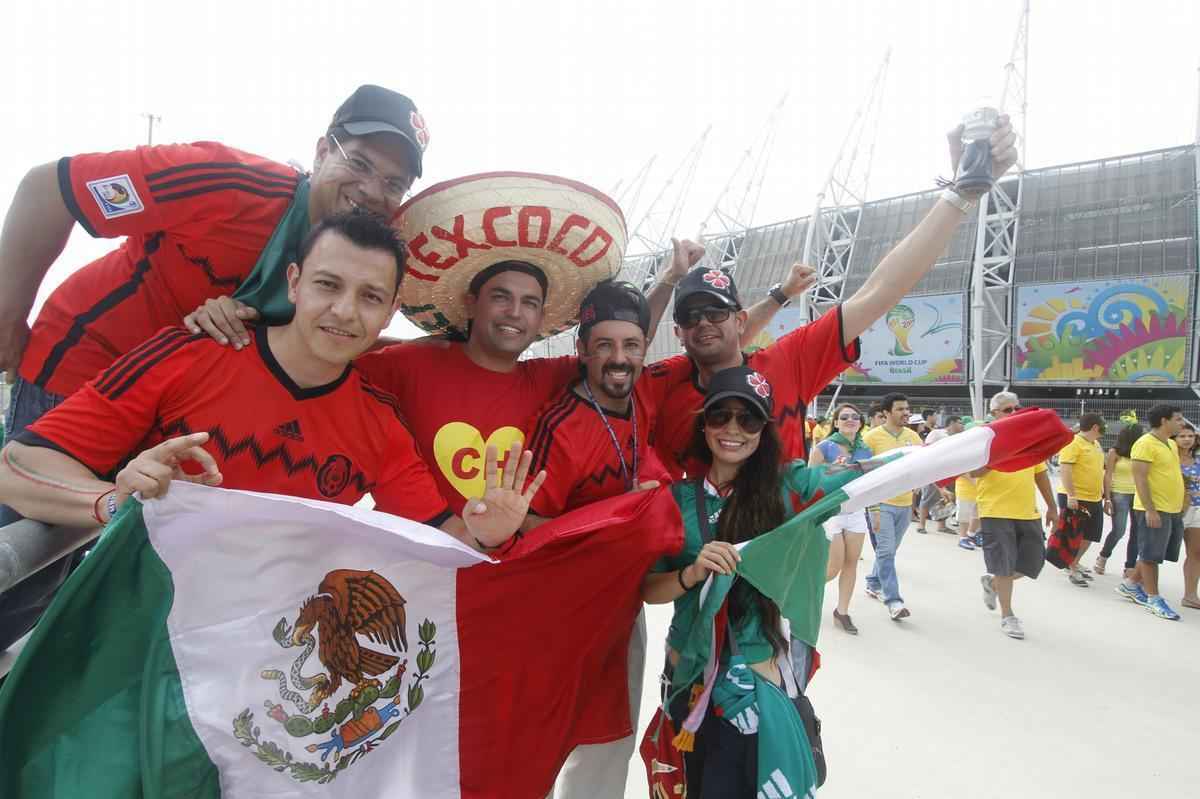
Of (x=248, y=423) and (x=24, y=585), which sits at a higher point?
(x=248, y=423)

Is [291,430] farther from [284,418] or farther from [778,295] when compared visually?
[778,295]

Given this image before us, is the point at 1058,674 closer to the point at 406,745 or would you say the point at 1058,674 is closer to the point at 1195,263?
the point at 406,745

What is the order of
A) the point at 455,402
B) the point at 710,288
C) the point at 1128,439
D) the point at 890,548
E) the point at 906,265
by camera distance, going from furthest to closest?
1. the point at 1128,439
2. the point at 890,548
3. the point at 906,265
4. the point at 710,288
5. the point at 455,402

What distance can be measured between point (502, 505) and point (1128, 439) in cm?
818

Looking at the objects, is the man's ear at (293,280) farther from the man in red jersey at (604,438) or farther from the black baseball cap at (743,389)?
the black baseball cap at (743,389)

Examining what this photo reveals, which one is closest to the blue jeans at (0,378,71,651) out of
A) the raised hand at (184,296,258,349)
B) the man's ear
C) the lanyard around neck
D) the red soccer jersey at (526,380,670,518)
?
the raised hand at (184,296,258,349)

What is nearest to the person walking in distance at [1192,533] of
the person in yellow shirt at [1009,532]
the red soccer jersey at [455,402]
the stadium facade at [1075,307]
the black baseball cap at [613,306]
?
the person in yellow shirt at [1009,532]

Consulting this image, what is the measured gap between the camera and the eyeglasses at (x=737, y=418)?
2.11 m

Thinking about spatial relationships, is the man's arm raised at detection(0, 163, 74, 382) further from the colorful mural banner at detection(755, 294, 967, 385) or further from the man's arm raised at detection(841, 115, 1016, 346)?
the colorful mural banner at detection(755, 294, 967, 385)

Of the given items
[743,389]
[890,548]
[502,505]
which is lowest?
[890,548]

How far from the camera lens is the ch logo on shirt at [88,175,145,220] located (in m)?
1.69

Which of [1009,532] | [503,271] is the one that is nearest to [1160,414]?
[1009,532]

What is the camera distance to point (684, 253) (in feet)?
9.95

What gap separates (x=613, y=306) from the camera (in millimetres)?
2398
